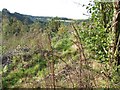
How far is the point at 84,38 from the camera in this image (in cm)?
648

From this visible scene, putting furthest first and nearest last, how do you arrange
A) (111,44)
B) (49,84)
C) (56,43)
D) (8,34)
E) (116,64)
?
(8,34), (56,43), (111,44), (116,64), (49,84)

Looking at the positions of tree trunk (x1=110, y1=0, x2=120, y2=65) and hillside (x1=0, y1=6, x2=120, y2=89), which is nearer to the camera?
hillside (x1=0, y1=6, x2=120, y2=89)

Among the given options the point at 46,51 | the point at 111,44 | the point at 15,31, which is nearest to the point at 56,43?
the point at 15,31

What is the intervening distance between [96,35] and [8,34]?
6.40 meters

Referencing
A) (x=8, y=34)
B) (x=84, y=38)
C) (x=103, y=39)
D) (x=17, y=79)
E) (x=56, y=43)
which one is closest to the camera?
(x=103, y=39)

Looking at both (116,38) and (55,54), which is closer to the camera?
(55,54)

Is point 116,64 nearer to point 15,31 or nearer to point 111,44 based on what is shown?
point 111,44

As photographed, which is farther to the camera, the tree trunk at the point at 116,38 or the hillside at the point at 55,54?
the tree trunk at the point at 116,38

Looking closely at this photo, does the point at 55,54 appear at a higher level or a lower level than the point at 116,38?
higher

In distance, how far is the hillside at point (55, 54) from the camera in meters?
1.93

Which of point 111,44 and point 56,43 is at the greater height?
point 111,44

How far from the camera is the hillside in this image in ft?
6.32

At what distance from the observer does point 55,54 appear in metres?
2.82

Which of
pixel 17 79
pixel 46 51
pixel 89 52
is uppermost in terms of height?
pixel 46 51
